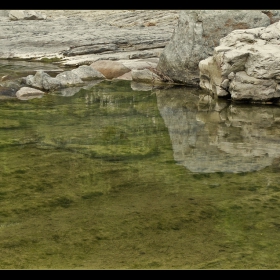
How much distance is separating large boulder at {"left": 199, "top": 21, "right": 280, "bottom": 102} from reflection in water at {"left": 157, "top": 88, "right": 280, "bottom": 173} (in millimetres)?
320

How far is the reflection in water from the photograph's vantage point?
265 inches

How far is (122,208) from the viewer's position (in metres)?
5.14

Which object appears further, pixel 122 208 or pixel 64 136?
pixel 64 136

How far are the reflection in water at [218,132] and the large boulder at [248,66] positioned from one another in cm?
32

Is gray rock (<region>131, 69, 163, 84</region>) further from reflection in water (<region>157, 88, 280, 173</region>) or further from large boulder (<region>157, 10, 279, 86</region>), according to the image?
reflection in water (<region>157, 88, 280, 173</region>)

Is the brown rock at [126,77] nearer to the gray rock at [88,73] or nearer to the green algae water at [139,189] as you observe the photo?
the gray rock at [88,73]

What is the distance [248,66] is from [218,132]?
283 centimetres

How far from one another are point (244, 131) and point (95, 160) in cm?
275

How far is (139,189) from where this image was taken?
570cm

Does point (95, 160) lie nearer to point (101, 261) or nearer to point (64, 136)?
point (64, 136)

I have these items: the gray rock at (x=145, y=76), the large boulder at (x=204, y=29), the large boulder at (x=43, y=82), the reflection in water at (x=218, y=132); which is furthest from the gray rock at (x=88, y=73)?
the reflection in water at (x=218, y=132)

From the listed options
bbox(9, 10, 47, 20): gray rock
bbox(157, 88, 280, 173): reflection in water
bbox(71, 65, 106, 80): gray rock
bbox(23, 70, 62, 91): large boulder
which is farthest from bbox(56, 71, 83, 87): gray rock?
bbox(9, 10, 47, 20): gray rock

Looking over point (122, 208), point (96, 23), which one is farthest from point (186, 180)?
point (96, 23)

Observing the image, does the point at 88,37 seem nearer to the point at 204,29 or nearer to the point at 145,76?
the point at 145,76
